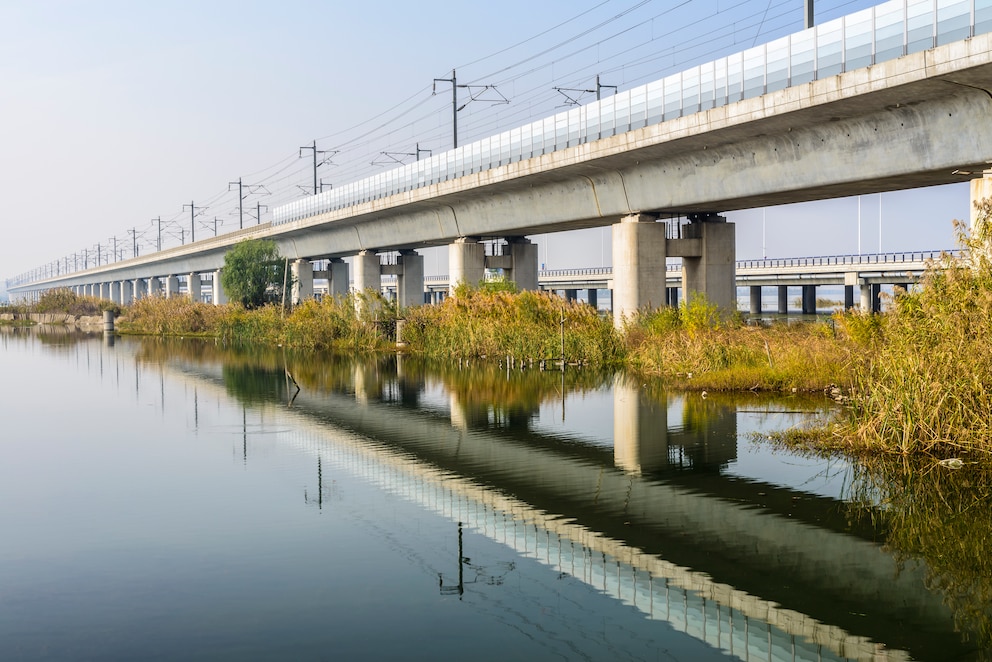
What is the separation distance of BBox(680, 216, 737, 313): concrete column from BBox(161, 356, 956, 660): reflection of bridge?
1998 centimetres

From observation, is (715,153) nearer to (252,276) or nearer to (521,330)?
(521,330)

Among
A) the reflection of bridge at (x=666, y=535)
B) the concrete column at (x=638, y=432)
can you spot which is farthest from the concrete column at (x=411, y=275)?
the reflection of bridge at (x=666, y=535)

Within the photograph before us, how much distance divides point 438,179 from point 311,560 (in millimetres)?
37620

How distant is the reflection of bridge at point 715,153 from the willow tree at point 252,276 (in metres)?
13.9

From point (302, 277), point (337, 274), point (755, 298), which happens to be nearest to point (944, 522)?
point (302, 277)

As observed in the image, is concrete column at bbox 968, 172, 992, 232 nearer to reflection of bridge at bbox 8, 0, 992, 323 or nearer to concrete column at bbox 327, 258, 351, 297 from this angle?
reflection of bridge at bbox 8, 0, 992, 323

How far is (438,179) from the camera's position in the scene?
152 feet

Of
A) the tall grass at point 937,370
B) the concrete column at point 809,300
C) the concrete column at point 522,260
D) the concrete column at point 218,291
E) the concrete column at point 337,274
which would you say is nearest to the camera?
the tall grass at point 937,370

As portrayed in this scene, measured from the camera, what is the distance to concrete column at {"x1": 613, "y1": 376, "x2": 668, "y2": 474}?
49.4 ft

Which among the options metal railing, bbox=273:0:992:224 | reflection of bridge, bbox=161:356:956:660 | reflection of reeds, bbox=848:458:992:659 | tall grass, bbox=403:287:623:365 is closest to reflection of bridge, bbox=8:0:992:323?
metal railing, bbox=273:0:992:224

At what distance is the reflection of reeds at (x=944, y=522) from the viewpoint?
845 cm

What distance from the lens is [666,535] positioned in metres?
10.7

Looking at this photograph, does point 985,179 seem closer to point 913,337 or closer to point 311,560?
point 913,337

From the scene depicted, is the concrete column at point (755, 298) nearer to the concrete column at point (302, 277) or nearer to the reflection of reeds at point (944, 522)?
the concrete column at point (302, 277)
